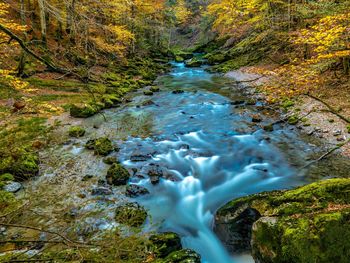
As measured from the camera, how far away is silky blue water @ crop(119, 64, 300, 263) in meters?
7.19

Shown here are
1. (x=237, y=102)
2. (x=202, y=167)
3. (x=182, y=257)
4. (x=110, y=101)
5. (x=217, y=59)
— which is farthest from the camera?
(x=217, y=59)

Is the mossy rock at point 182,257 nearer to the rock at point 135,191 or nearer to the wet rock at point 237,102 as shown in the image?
the rock at point 135,191

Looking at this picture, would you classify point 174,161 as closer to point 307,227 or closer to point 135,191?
point 135,191

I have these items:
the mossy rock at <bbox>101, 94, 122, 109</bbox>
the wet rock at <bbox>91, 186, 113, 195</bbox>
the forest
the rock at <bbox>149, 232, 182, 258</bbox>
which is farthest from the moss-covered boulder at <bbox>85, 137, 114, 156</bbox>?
the mossy rock at <bbox>101, 94, 122, 109</bbox>

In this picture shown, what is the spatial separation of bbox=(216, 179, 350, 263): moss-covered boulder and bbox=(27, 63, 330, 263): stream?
154 cm

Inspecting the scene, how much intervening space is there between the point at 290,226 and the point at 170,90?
17.0 m

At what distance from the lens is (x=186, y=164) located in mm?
9930

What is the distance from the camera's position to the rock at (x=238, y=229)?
5879 millimetres

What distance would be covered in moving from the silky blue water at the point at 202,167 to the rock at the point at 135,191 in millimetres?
183

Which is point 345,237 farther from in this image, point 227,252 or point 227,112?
point 227,112

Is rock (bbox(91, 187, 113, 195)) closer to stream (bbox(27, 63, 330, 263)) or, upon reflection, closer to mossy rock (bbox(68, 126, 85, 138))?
stream (bbox(27, 63, 330, 263))

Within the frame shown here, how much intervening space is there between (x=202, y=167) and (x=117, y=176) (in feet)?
9.73

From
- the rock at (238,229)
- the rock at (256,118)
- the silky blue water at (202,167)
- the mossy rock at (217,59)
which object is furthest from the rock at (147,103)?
the mossy rock at (217,59)

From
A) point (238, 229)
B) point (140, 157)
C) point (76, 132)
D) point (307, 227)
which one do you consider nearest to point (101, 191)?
point (140, 157)
